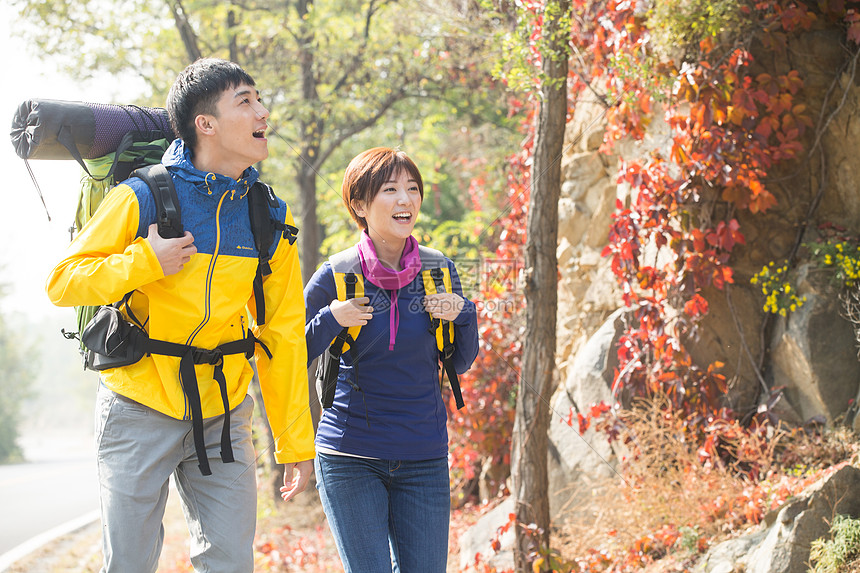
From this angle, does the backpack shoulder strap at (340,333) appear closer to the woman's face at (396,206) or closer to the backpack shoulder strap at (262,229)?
the woman's face at (396,206)

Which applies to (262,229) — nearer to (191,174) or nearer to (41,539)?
(191,174)

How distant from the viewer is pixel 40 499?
15148 mm

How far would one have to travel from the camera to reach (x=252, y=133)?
7.82ft

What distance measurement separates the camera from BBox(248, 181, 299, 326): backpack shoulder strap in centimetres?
242

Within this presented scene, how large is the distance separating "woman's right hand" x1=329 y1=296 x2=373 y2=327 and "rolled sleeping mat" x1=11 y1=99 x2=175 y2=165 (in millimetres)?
903

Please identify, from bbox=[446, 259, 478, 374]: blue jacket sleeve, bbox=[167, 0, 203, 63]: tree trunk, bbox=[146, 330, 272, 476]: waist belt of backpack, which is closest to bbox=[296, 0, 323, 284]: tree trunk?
bbox=[167, 0, 203, 63]: tree trunk

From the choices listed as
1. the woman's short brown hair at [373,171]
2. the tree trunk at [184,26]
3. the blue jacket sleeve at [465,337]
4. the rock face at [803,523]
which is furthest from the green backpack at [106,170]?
the tree trunk at [184,26]

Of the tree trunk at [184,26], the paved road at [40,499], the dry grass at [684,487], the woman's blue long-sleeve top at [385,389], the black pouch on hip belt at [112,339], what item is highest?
the tree trunk at [184,26]

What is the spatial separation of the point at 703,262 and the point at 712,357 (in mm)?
689

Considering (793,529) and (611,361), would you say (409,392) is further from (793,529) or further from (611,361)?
(611,361)

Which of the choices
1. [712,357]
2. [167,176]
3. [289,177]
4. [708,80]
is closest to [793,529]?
[712,357]

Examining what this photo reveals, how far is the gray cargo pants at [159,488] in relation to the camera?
2156 mm

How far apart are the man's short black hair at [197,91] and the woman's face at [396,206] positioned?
2.13ft

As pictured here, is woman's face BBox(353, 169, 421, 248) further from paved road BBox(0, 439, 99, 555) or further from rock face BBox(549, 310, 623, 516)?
paved road BBox(0, 439, 99, 555)
